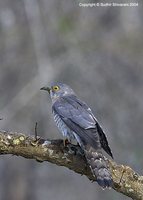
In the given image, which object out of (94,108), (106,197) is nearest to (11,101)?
(94,108)

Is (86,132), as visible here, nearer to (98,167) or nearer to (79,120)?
(79,120)

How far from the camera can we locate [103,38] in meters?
14.8

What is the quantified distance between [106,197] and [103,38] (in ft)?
10.8

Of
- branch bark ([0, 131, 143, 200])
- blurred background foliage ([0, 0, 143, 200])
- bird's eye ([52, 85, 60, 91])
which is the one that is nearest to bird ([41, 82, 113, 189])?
branch bark ([0, 131, 143, 200])

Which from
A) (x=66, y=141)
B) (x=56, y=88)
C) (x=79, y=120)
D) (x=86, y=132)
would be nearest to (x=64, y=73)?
(x=56, y=88)

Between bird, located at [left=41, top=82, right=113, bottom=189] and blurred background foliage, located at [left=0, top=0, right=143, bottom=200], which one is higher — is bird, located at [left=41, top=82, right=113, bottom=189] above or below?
below

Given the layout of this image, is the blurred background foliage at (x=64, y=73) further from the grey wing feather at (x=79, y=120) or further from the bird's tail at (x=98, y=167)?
the bird's tail at (x=98, y=167)

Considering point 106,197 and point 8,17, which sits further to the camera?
point 8,17

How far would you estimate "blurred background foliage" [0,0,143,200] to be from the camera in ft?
43.8

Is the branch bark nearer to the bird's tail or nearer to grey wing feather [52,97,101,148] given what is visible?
the bird's tail

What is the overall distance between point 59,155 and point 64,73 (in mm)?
7399

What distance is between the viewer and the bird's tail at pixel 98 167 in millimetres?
5996

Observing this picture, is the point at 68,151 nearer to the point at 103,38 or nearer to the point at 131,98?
the point at 131,98

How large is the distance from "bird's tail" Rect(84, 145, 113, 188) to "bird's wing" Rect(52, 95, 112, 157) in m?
0.11
